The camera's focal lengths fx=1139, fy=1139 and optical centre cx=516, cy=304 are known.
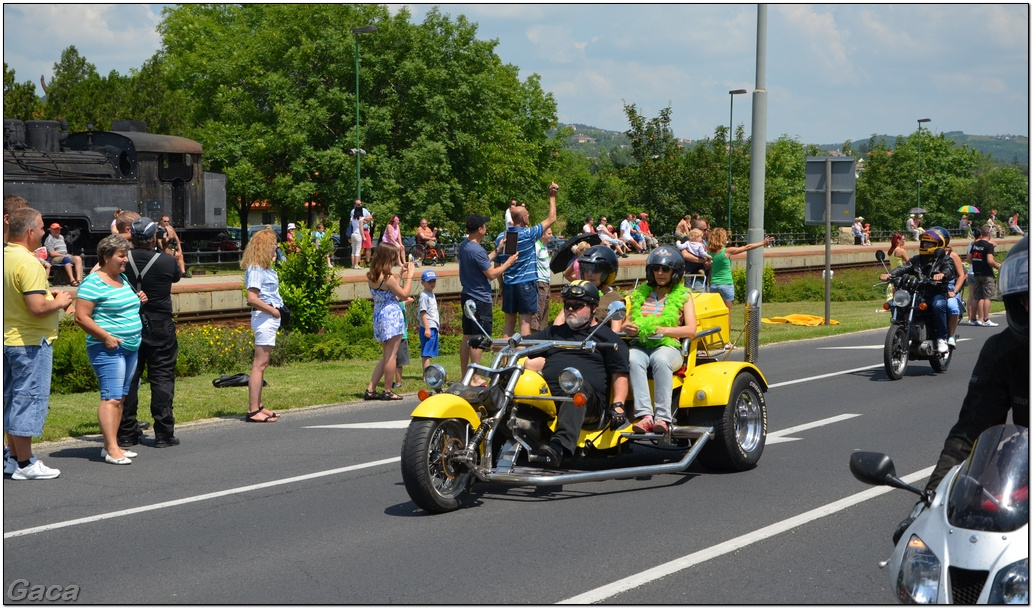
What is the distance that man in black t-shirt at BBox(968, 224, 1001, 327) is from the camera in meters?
21.4

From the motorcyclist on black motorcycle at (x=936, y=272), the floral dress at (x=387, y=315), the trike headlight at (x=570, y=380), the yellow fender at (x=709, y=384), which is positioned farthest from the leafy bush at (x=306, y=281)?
the trike headlight at (x=570, y=380)

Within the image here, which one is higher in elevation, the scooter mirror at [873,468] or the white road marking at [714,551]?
the scooter mirror at [873,468]

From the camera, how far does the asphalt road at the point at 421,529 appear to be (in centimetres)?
581

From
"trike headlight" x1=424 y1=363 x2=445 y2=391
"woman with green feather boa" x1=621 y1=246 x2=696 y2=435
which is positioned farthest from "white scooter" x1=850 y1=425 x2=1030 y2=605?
"woman with green feather boa" x1=621 y1=246 x2=696 y2=435

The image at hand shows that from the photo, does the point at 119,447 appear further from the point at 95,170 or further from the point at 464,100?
the point at 464,100

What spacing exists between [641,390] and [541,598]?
115 inches

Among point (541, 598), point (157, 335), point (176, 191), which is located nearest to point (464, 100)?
point (176, 191)

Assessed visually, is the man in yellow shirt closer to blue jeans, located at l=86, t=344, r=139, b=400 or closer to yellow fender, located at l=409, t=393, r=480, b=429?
blue jeans, located at l=86, t=344, r=139, b=400

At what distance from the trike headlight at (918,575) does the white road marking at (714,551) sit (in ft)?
6.84

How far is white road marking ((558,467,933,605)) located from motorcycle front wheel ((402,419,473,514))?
171cm

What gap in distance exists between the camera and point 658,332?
859 centimetres

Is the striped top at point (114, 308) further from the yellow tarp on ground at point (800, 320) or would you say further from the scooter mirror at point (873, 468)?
the yellow tarp on ground at point (800, 320)

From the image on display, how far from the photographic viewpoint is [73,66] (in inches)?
1674

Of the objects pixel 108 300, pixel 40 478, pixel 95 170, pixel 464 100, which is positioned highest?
pixel 464 100
